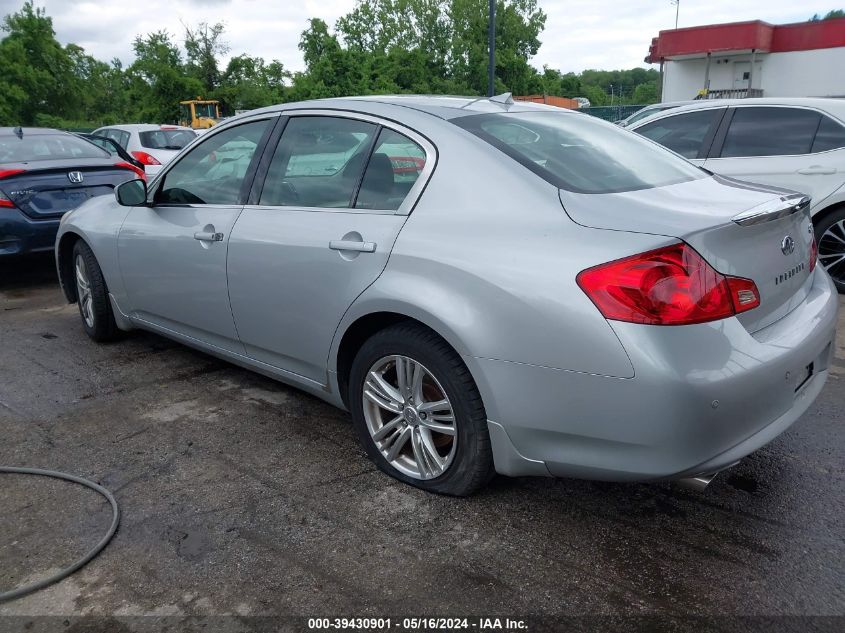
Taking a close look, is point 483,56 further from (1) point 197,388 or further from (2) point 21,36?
(1) point 197,388

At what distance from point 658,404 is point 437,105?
1.68 metres

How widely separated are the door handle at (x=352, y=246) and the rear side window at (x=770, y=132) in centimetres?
461

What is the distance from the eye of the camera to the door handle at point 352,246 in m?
2.87

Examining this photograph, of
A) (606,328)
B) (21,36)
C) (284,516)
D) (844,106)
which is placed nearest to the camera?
(606,328)

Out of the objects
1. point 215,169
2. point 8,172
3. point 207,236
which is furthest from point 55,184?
point 207,236

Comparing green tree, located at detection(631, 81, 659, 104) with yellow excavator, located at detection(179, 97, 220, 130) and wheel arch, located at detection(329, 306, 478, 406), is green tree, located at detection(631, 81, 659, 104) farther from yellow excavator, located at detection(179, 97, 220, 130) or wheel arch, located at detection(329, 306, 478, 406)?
wheel arch, located at detection(329, 306, 478, 406)

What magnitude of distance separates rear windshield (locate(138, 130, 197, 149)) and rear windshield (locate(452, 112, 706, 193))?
11.7 meters

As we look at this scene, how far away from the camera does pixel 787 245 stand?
262 cm

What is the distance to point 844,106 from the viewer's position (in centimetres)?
596

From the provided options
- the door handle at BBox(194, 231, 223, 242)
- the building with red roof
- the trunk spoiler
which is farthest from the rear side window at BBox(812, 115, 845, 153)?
the building with red roof

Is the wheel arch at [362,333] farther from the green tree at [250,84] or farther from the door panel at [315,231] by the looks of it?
the green tree at [250,84]

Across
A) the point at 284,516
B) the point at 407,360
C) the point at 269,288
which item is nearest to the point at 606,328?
the point at 407,360

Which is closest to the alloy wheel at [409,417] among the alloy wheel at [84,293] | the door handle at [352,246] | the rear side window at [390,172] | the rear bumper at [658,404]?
the rear bumper at [658,404]

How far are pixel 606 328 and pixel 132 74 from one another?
2113 inches
